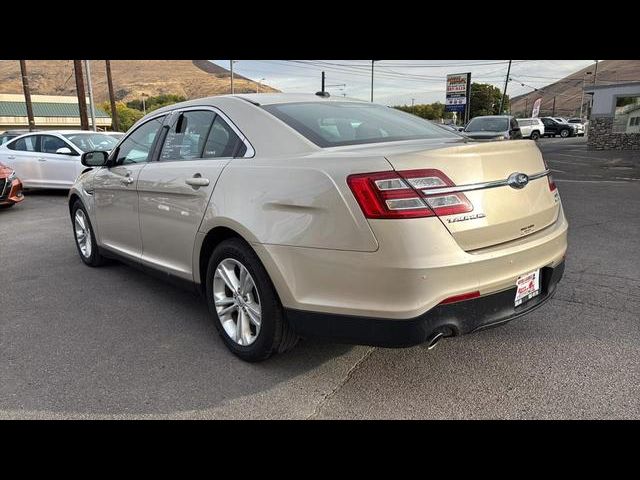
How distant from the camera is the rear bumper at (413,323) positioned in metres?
2.37

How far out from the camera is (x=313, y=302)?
8.47ft

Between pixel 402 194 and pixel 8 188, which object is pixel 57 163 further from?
pixel 402 194

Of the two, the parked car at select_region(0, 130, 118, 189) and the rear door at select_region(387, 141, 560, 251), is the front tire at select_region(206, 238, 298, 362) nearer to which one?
the rear door at select_region(387, 141, 560, 251)

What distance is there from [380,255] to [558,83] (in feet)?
723

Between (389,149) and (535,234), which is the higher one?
(389,149)

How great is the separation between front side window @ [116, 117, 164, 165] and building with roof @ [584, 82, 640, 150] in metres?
21.2

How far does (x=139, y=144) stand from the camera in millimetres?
4309

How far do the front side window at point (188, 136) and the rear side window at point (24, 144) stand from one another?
9.36 m

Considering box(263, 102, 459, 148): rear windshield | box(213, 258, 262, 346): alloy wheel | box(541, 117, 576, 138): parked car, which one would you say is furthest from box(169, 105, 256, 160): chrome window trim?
box(541, 117, 576, 138): parked car

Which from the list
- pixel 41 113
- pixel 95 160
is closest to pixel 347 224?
pixel 95 160

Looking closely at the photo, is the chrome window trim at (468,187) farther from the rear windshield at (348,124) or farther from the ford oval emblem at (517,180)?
the rear windshield at (348,124)

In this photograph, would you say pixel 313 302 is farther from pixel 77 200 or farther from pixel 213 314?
pixel 77 200

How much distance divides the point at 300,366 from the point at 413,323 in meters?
1.01

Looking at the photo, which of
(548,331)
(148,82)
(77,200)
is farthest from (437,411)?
(148,82)
